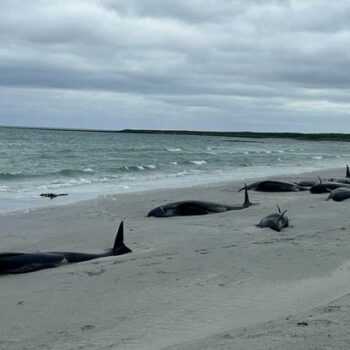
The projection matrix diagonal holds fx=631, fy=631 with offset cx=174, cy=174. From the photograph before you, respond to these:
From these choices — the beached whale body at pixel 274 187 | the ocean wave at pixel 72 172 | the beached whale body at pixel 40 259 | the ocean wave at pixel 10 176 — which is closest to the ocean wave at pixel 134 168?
the ocean wave at pixel 72 172

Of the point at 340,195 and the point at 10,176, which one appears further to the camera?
the point at 10,176

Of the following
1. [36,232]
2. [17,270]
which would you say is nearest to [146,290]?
[17,270]

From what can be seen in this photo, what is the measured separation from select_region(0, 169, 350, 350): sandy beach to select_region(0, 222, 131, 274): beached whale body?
0.21 meters

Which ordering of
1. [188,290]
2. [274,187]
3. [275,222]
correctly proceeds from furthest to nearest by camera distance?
[274,187]
[275,222]
[188,290]

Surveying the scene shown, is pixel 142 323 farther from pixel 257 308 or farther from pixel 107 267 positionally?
pixel 107 267

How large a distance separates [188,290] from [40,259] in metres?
2.48

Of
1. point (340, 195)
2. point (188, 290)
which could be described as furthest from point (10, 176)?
point (188, 290)

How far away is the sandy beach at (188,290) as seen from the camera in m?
4.61

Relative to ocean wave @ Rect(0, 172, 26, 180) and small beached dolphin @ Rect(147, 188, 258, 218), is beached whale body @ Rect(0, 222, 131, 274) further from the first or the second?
ocean wave @ Rect(0, 172, 26, 180)

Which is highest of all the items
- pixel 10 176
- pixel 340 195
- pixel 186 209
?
pixel 340 195

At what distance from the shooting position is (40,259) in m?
7.73

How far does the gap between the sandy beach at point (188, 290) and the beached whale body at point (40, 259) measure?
207 millimetres

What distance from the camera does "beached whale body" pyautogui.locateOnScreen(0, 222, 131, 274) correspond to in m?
7.44

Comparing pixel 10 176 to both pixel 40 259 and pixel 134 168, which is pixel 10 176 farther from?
pixel 40 259
